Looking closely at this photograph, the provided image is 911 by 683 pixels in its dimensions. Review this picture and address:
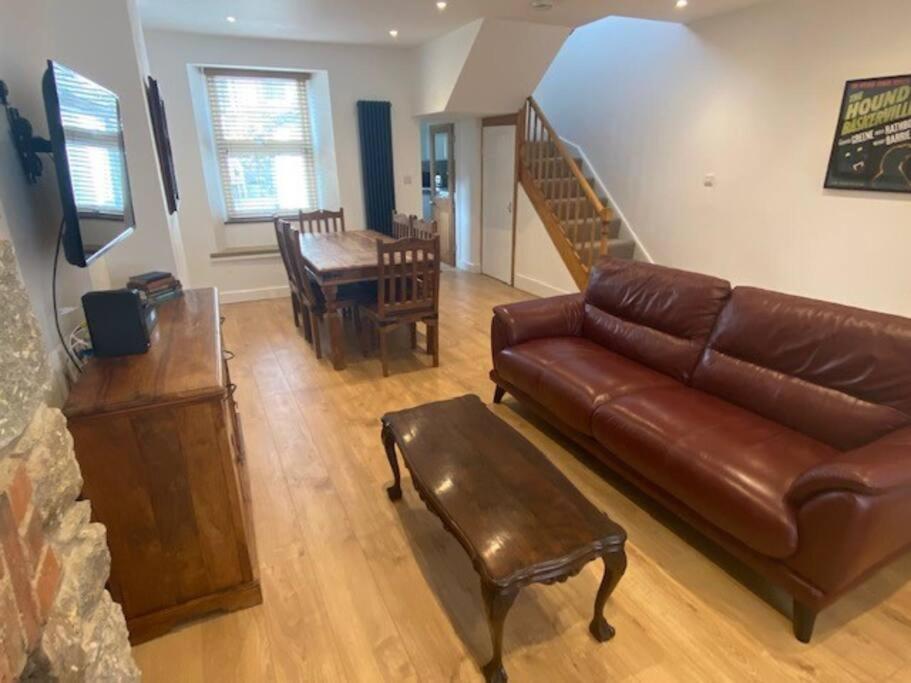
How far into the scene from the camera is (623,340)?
274cm

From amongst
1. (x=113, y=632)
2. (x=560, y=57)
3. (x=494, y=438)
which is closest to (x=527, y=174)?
(x=560, y=57)

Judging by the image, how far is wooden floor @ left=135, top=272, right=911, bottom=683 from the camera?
1.50 metres

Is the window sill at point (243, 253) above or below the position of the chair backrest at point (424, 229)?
below

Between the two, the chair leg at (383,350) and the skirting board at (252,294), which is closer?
the chair leg at (383,350)

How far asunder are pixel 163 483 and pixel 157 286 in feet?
3.96

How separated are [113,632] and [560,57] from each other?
668 cm

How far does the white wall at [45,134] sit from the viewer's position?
1.44 meters

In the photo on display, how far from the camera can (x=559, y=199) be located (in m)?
5.23

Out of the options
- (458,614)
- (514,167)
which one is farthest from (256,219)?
(458,614)

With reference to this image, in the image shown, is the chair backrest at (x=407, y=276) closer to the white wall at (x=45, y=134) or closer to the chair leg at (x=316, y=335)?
the chair leg at (x=316, y=335)

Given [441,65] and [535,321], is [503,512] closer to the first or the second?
[535,321]

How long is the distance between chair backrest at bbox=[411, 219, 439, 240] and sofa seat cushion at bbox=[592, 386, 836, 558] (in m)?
2.02

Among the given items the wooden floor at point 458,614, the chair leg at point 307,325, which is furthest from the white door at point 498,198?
the wooden floor at point 458,614

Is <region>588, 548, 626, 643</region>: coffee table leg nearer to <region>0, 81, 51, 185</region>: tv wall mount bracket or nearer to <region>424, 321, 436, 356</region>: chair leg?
<region>0, 81, 51, 185</region>: tv wall mount bracket
